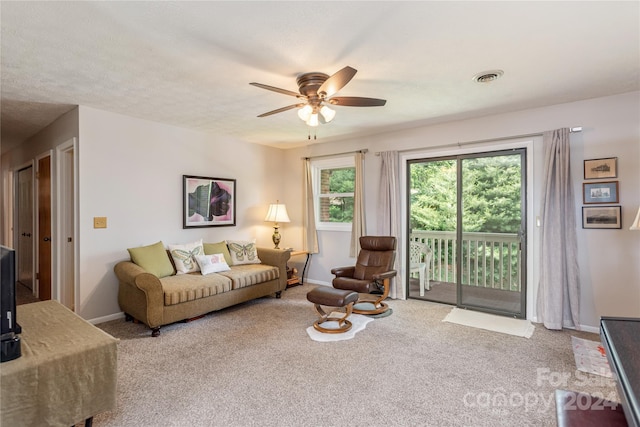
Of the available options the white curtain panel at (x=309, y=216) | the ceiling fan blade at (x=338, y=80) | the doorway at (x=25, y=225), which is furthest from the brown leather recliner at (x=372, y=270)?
the doorway at (x=25, y=225)

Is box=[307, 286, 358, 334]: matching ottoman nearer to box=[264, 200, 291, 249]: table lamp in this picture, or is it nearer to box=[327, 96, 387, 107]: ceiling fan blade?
box=[327, 96, 387, 107]: ceiling fan blade

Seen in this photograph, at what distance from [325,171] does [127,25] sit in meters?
3.89

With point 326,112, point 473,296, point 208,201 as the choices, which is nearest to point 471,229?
point 473,296

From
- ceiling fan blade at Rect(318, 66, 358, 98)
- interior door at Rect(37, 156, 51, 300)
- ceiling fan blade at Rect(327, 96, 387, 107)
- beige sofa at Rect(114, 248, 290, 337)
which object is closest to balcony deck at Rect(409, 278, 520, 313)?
beige sofa at Rect(114, 248, 290, 337)

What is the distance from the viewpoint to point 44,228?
456 centimetres

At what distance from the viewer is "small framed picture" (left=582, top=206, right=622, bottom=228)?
322 centimetres

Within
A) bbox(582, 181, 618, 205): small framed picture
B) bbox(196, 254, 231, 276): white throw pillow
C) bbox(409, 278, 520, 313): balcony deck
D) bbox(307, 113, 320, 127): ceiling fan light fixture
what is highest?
bbox(307, 113, 320, 127): ceiling fan light fixture

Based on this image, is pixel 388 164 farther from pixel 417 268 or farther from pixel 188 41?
pixel 188 41

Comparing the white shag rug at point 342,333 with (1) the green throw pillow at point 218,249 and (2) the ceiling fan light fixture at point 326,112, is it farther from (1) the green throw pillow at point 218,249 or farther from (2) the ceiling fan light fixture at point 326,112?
(2) the ceiling fan light fixture at point 326,112

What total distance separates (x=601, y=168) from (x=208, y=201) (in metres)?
4.74

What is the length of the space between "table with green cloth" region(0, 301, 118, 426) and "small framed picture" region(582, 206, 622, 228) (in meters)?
4.28

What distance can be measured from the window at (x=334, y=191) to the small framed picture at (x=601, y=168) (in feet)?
9.50

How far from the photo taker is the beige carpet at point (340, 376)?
6.67 feet

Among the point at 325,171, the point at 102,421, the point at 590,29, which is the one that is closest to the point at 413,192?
the point at 325,171
